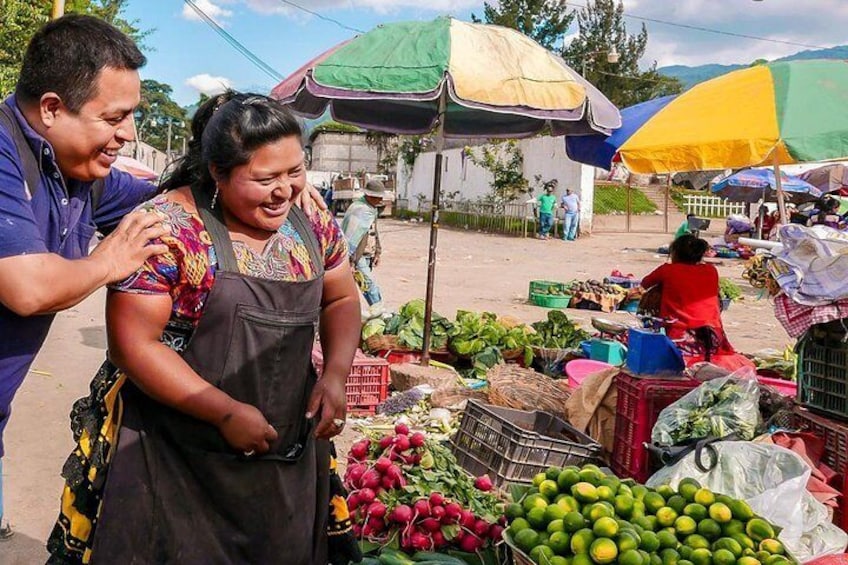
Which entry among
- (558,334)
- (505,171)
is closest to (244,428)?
(558,334)

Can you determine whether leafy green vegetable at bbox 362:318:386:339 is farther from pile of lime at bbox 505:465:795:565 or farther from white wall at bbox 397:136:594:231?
white wall at bbox 397:136:594:231

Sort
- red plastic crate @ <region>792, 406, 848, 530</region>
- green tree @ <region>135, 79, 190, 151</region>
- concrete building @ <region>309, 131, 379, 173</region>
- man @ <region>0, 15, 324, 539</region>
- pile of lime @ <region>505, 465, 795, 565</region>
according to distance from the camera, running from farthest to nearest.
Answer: green tree @ <region>135, 79, 190, 151</region>
concrete building @ <region>309, 131, 379, 173</region>
red plastic crate @ <region>792, 406, 848, 530</region>
pile of lime @ <region>505, 465, 795, 565</region>
man @ <region>0, 15, 324, 539</region>

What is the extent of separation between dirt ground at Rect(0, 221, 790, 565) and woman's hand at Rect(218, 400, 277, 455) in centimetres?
223

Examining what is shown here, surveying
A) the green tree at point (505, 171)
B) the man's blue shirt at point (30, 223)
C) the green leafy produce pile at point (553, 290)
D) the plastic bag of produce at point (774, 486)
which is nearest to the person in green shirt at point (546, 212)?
the green tree at point (505, 171)

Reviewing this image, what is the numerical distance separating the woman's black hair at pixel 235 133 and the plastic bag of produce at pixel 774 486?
96.5 inches

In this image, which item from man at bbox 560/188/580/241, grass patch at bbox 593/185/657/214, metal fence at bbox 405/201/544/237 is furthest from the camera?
grass patch at bbox 593/185/657/214

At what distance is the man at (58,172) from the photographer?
1.75 metres

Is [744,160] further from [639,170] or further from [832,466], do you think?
[832,466]

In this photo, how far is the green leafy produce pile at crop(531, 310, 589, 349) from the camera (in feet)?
25.6

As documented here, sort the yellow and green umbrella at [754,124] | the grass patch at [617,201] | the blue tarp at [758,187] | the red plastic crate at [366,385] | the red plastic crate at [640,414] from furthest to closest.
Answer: the grass patch at [617,201], the blue tarp at [758,187], the red plastic crate at [366,385], the yellow and green umbrella at [754,124], the red plastic crate at [640,414]

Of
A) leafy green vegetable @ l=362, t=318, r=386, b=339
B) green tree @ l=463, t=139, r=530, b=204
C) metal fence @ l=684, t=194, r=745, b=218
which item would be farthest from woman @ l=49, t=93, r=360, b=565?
metal fence @ l=684, t=194, r=745, b=218

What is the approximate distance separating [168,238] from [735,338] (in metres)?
9.67

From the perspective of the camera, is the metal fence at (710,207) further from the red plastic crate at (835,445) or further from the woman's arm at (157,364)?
the woman's arm at (157,364)

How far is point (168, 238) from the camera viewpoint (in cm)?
185
